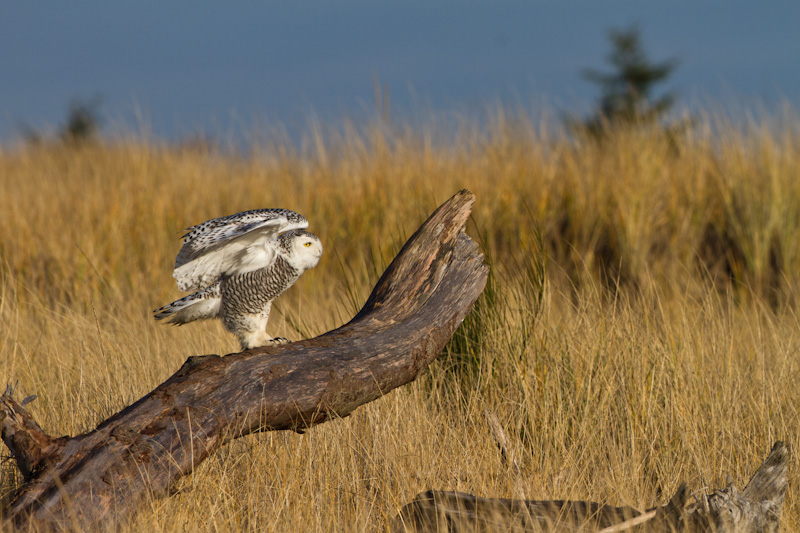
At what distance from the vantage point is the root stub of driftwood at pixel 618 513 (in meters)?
2.22

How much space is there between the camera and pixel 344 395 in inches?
104

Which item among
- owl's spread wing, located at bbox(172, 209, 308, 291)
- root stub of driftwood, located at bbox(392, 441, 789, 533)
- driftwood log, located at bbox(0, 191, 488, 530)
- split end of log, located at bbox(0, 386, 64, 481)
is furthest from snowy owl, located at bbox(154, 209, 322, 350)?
root stub of driftwood, located at bbox(392, 441, 789, 533)

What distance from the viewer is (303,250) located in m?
3.08

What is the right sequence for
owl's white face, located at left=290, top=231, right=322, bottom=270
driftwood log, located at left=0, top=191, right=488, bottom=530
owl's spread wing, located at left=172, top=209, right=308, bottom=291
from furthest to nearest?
owl's white face, located at left=290, top=231, right=322, bottom=270 → owl's spread wing, located at left=172, top=209, right=308, bottom=291 → driftwood log, located at left=0, top=191, right=488, bottom=530

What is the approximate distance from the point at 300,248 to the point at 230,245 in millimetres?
292

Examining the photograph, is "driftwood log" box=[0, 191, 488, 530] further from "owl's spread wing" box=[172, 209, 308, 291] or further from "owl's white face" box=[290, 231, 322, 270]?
"owl's spread wing" box=[172, 209, 308, 291]

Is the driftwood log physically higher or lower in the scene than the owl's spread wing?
lower

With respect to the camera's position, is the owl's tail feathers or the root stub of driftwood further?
the owl's tail feathers

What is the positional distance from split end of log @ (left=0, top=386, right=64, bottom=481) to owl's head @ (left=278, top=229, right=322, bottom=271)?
3.83 ft

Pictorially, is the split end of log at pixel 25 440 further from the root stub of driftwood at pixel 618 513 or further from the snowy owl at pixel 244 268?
the root stub of driftwood at pixel 618 513

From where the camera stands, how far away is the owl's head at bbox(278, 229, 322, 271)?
3.07 meters

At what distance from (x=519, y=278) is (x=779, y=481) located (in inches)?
66.9

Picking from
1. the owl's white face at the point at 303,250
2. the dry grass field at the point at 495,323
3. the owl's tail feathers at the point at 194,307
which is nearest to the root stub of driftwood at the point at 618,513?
the dry grass field at the point at 495,323

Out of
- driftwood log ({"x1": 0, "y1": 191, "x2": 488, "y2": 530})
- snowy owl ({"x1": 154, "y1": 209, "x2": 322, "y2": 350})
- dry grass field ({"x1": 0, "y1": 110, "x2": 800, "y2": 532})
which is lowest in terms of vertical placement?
dry grass field ({"x1": 0, "y1": 110, "x2": 800, "y2": 532})
